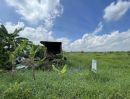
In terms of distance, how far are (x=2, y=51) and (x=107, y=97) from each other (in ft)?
28.0

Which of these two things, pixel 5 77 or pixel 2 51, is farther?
pixel 2 51

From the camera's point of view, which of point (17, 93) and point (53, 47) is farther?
point (53, 47)

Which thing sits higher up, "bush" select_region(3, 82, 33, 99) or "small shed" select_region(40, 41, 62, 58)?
"small shed" select_region(40, 41, 62, 58)

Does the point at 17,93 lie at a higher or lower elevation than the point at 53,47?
lower

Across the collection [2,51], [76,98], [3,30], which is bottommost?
[76,98]

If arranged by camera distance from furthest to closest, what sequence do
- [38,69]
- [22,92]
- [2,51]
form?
[38,69], [2,51], [22,92]

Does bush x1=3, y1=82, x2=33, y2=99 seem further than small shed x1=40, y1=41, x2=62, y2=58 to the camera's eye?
No

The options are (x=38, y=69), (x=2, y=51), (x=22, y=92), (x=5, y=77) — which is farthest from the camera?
(x=38, y=69)

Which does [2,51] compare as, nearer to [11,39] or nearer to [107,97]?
[11,39]

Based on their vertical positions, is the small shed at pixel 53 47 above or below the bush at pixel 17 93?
above

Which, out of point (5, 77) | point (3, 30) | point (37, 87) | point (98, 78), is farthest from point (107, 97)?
point (3, 30)

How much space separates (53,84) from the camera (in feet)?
35.6

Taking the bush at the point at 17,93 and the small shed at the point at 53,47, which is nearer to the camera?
the bush at the point at 17,93

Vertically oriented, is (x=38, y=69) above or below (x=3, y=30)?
below
